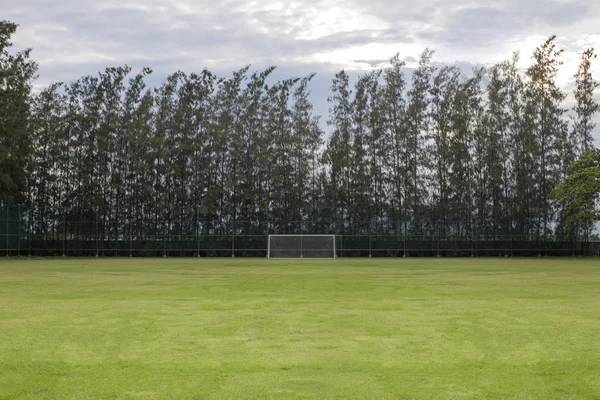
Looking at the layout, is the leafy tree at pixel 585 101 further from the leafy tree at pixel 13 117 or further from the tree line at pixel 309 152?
the leafy tree at pixel 13 117

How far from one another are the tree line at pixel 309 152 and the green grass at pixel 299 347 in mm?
33217

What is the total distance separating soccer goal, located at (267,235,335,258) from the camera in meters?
42.7

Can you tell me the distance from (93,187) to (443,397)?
145 ft

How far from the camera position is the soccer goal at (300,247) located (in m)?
42.7

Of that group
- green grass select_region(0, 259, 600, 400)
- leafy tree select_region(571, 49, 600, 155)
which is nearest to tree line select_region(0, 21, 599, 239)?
leafy tree select_region(571, 49, 600, 155)

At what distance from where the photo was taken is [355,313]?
1029cm

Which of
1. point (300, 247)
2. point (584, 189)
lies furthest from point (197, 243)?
point (584, 189)

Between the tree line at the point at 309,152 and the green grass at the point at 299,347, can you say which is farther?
the tree line at the point at 309,152

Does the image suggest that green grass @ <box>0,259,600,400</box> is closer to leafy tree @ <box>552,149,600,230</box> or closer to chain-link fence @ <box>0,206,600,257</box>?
leafy tree @ <box>552,149,600,230</box>

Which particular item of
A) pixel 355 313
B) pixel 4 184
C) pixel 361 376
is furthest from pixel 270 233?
pixel 361 376

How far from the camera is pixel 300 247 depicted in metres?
42.7

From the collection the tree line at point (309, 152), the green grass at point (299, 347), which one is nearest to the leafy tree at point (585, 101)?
the tree line at point (309, 152)

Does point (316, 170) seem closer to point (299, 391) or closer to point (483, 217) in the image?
point (483, 217)

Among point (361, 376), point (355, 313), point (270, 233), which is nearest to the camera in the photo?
point (361, 376)
